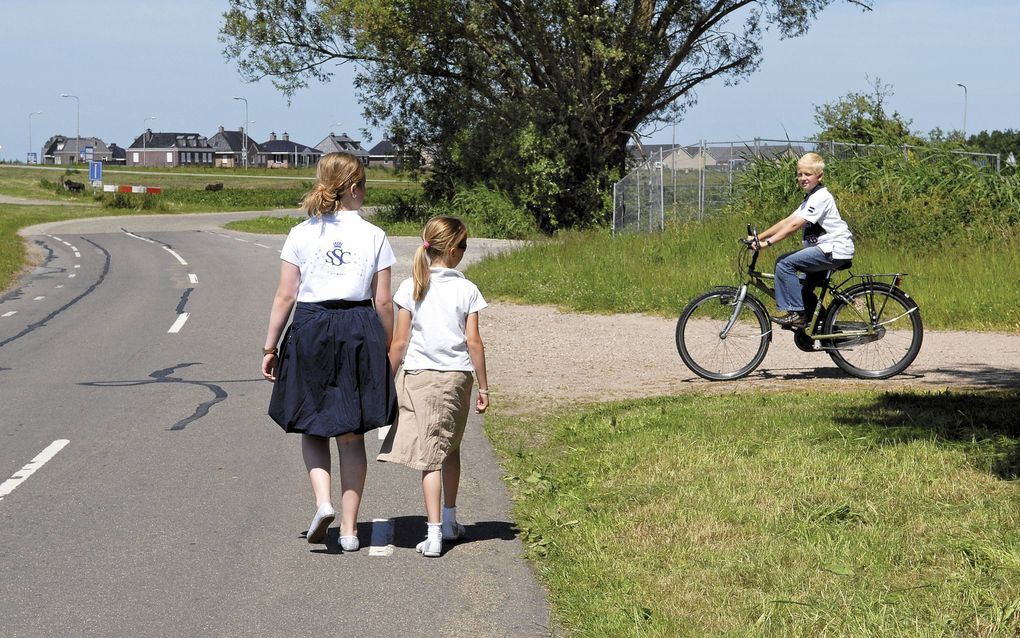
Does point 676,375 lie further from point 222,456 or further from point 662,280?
point 662,280

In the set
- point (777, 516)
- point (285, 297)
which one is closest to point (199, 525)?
point (285, 297)

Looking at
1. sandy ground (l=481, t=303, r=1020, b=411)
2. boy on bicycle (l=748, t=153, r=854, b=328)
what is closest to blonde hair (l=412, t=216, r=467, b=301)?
sandy ground (l=481, t=303, r=1020, b=411)

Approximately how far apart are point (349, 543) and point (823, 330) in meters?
6.20

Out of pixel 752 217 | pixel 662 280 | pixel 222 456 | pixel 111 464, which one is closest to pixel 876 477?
pixel 222 456

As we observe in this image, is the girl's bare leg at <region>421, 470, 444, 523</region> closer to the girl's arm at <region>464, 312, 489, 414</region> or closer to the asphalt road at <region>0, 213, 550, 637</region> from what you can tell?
the asphalt road at <region>0, 213, 550, 637</region>

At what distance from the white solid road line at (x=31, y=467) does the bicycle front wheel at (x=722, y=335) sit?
5.18m

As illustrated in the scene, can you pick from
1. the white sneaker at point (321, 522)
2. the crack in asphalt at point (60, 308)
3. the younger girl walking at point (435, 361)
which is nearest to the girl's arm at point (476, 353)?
A: the younger girl walking at point (435, 361)

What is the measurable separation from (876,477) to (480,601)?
2607 mm

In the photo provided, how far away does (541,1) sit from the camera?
3150 centimetres

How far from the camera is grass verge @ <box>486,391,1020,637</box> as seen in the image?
4461 mm

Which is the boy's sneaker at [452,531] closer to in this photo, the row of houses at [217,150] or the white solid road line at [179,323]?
the white solid road line at [179,323]

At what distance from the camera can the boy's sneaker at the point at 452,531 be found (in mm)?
5797

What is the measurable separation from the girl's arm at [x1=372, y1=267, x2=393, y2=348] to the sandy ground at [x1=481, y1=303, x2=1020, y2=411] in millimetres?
3948

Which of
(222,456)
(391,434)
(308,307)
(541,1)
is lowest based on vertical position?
(222,456)
